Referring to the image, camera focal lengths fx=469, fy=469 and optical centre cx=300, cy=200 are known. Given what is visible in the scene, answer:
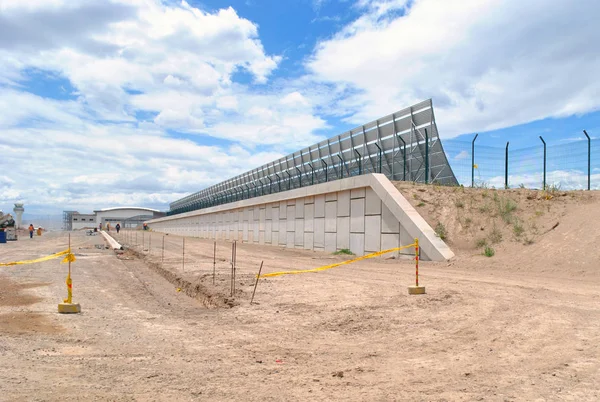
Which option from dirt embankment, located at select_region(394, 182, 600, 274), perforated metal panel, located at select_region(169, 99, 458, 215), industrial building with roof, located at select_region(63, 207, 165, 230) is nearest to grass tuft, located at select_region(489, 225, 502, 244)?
dirt embankment, located at select_region(394, 182, 600, 274)

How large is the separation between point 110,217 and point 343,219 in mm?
137460

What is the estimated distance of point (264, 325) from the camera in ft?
26.9

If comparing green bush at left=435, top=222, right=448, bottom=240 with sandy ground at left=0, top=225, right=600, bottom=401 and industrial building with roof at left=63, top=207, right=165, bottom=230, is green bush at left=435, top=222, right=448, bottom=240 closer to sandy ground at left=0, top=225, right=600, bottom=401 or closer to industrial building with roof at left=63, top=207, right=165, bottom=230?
sandy ground at left=0, top=225, right=600, bottom=401

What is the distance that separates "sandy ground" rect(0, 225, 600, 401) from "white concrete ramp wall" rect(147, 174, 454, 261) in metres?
5.97

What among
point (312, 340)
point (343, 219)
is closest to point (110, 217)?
point (343, 219)

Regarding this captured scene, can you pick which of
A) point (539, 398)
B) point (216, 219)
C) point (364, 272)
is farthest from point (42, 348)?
point (216, 219)

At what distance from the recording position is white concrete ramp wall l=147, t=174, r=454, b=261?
1941 cm

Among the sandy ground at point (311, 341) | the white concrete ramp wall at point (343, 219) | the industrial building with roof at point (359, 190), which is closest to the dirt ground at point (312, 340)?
the sandy ground at point (311, 341)

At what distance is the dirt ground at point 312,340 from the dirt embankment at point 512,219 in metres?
2.11

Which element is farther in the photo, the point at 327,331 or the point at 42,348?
the point at 327,331

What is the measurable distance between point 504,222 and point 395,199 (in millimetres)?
4421

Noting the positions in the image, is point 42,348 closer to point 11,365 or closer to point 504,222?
point 11,365

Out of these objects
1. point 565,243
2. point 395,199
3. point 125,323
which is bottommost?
point 125,323

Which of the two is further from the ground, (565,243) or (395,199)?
(395,199)
